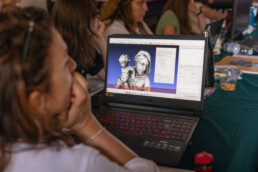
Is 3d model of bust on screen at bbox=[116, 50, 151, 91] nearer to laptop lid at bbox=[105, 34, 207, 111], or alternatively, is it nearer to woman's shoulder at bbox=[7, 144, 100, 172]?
laptop lid at bbox=[105, 34, 207, 111]

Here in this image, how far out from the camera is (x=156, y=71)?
1204 millimetres

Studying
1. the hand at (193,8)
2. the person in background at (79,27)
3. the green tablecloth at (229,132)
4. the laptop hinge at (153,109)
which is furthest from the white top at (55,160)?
the hand at (193,8)

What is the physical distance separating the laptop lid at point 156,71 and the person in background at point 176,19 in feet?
5.62

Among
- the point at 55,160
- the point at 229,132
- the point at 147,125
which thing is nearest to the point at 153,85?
the point at 147,125

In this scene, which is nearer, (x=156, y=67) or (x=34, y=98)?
(x=34, y=98)

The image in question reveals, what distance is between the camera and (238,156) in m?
0.93

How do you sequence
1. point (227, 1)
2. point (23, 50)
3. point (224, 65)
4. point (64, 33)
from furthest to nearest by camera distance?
point (227, 1) < point (224, 65) < point (64, 33) < point (23, 50)

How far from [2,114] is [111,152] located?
31cm

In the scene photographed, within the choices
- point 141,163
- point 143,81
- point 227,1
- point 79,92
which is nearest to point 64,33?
point 143,81

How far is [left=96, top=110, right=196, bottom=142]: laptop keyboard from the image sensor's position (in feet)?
3.29

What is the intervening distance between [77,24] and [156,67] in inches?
26.8

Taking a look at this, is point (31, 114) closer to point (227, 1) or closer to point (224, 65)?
point (224, 65)

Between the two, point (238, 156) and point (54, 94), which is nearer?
point (54, 94)

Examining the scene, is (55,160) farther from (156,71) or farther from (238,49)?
(238,49)
